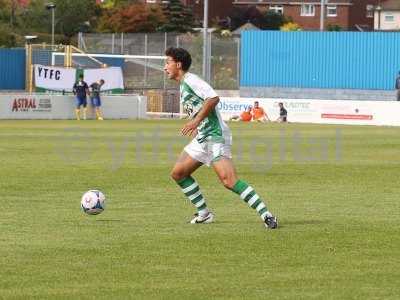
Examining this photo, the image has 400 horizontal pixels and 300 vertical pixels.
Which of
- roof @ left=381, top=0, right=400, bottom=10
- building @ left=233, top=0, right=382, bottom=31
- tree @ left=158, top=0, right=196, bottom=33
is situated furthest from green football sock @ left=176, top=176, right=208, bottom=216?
roof @ left=381, top=0, right=400, bottom=10

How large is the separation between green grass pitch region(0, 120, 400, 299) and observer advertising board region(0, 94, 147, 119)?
23354mm

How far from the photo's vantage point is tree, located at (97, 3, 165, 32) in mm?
110887

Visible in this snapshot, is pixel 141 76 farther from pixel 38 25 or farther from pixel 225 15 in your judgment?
pixel 225 15

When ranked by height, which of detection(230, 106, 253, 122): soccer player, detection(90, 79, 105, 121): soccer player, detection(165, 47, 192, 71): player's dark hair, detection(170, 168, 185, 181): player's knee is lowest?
detection(230, 106, 253, 122): soccer player

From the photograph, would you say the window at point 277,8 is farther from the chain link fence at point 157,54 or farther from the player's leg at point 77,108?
the player's leg at point 77,108

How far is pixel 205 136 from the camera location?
48.3ft

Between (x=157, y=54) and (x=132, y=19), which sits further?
(x=132, y=19)

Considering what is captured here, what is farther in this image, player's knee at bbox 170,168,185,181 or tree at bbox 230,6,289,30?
tree at bbox 230,6,289,30

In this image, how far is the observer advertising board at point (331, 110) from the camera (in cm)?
5231

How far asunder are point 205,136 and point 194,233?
1.27 metres

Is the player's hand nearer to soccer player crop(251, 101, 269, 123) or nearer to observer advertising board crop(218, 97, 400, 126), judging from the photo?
observer advertising board crop(218, 97, 400, 126)

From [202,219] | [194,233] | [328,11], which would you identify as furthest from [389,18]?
[194,233]

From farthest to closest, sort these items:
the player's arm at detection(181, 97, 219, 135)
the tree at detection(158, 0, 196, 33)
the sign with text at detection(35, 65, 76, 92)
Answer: the tree at detection(158, 0, 196, 33) < the sign with text at detection(35, 65, 76, 92) < the player's arm at detection(181, 97, 219, 135)

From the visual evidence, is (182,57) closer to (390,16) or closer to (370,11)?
(390,16)
